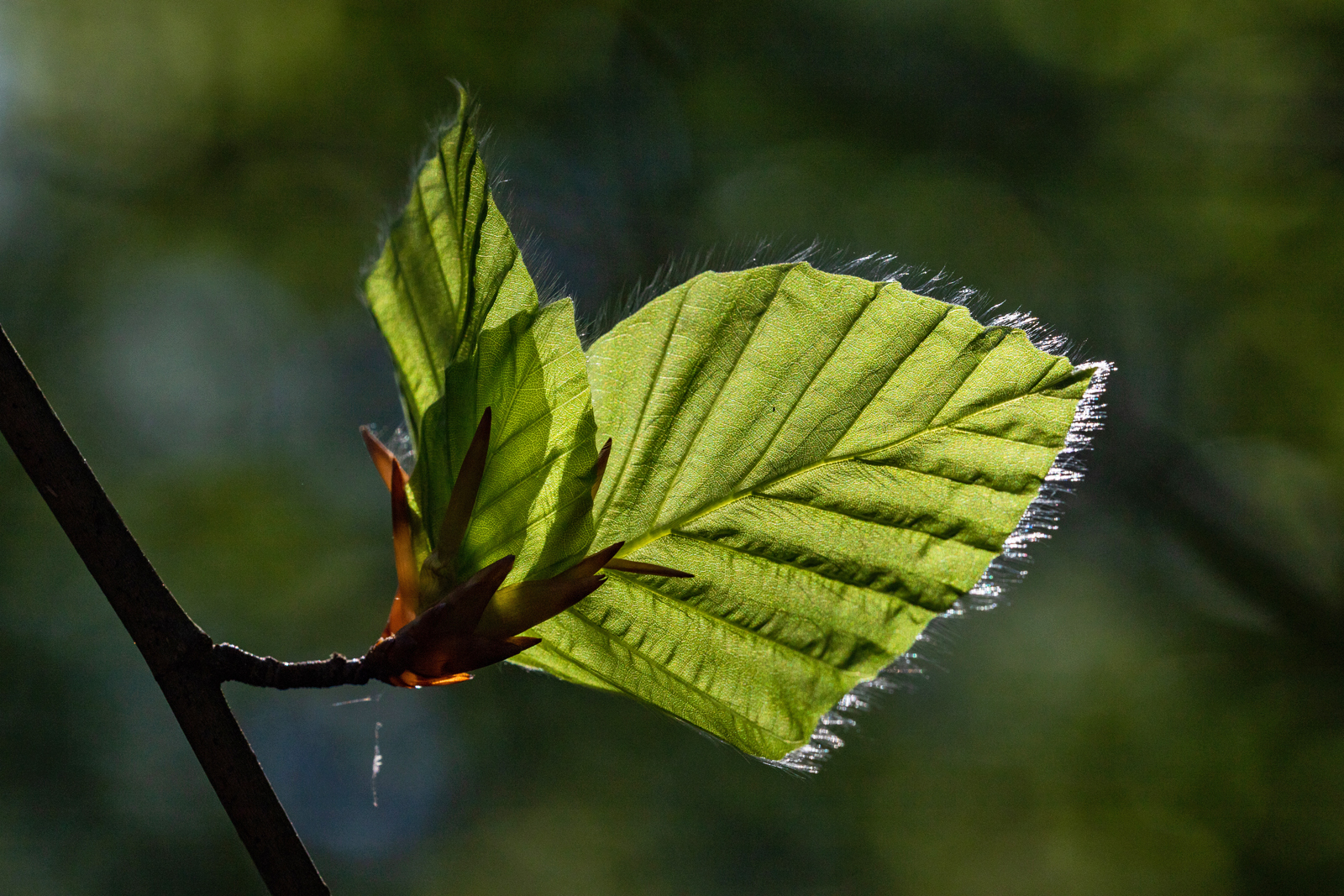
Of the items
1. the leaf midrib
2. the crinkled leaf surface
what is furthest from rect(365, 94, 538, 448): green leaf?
the leaf midrib

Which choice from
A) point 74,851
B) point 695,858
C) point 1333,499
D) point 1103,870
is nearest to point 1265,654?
point 1333,499

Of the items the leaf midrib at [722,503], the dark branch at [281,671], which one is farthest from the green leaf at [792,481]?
the dark branch at [281,671]

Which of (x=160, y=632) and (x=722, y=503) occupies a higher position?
(x=722, y=503)

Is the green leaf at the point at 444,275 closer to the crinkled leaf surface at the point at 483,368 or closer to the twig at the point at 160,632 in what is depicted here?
the crinkled leaf surface at the point at 483,368

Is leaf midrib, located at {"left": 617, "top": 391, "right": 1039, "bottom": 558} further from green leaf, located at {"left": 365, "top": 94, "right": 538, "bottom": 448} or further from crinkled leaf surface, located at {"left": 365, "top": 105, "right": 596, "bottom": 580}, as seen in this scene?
green leaf, located at {"left": 365, "top": 94, "right": 538, "bottom": 448}

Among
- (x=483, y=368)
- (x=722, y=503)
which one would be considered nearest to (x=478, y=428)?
(x=483, y=368)

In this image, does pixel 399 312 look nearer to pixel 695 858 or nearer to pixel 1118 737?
pixel 1118 737

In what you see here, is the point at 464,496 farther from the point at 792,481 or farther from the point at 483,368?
the point at 792,481
